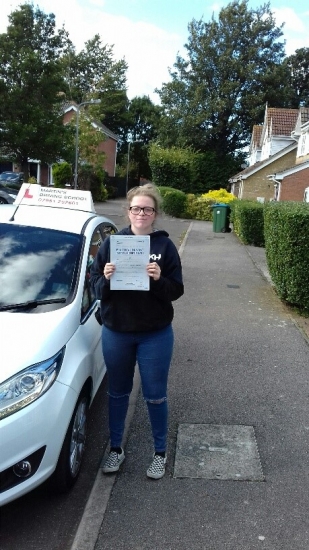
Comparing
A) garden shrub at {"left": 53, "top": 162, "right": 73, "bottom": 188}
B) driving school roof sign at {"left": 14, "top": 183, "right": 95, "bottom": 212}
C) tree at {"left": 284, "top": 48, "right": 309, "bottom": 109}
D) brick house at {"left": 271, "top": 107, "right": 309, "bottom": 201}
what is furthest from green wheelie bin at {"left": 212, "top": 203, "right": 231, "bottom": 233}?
tree at {"left": 284, "top": 48, "right": 309, "bottom": 109}

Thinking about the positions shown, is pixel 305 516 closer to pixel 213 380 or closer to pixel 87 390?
pixel 87 390

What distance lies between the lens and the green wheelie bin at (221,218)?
21688mm

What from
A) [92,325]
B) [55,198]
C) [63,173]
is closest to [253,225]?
[55,198]

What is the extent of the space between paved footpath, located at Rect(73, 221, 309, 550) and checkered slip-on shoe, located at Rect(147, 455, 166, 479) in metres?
0.05

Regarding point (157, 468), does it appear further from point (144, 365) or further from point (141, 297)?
point (141, 297)

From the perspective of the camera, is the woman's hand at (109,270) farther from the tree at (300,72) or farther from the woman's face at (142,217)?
the tree at (300,72)

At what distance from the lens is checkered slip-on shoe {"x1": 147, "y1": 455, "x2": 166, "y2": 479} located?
321 cm

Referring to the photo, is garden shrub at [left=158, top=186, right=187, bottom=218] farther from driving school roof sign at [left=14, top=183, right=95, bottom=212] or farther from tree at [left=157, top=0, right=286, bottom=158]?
driving school roof sign at [left=14, top=183, right=95, bottom=212]

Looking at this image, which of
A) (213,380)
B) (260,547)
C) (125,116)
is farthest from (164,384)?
(125,116)

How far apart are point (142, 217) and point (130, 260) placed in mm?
318

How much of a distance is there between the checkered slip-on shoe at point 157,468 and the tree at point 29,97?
28.7m

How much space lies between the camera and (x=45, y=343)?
9.33 feet

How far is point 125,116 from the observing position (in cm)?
6975

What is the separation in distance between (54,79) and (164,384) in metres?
31.0
